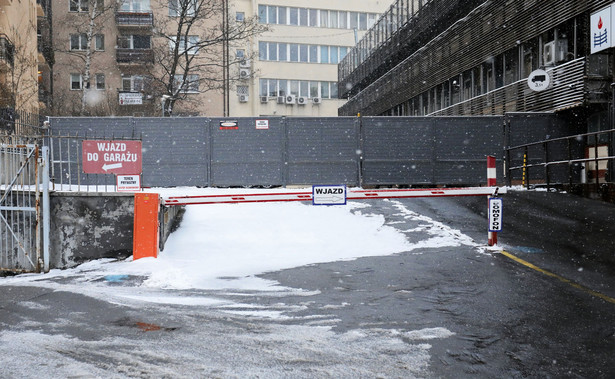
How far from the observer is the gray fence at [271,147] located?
20.2 metres

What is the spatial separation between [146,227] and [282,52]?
44.2 metres

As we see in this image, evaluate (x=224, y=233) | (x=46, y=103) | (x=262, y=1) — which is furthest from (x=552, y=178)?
(x=262, y=1)

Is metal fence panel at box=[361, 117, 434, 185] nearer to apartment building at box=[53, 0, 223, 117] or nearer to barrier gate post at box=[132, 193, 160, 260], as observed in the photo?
barrier gate post at box=[132, 193, 160, 260]

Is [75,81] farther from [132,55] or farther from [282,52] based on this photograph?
[282,52]

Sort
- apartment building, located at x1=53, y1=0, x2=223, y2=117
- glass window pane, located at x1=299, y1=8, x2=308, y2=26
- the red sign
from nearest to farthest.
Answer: the red sign → apartment building, located at x1=53, y1=0, x2=223, y2=117 → glass window pane, located at x1=299, y1=8, x2=308, y2=26

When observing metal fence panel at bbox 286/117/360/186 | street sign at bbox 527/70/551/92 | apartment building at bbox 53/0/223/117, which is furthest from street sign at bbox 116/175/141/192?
apartment building at bbox 53/0/223/117

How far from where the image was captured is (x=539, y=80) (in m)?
21.0

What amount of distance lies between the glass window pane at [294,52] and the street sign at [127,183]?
1718 inches

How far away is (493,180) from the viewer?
1159 centimetres

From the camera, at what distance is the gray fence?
2017cm

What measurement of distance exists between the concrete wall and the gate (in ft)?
0.81

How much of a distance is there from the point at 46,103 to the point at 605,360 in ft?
A: 128

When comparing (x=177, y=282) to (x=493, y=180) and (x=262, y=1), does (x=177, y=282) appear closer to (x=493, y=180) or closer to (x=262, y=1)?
(x=493, y=180)

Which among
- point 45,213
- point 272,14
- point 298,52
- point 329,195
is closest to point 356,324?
point 329,195
